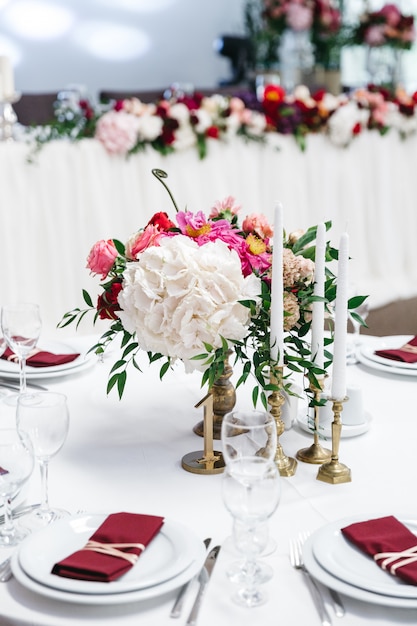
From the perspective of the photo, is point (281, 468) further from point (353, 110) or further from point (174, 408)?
point (353, 110)

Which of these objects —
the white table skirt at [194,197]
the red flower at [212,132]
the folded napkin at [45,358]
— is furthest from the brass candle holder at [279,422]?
the red flower at [212,132]

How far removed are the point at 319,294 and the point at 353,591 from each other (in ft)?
Answer: 1.62

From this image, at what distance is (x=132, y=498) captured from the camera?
4.05 feet

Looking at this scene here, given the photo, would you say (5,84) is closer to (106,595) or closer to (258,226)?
(258,226)

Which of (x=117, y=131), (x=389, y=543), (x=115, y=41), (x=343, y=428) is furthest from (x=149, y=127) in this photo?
(x=115, y=41)

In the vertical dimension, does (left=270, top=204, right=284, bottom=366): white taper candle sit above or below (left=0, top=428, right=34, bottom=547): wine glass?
above

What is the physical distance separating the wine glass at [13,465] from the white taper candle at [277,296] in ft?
1.28

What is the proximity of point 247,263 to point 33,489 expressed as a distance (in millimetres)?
479

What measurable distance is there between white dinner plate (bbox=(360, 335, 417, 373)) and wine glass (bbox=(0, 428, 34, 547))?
0.93 meters

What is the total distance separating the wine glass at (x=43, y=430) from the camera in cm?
114

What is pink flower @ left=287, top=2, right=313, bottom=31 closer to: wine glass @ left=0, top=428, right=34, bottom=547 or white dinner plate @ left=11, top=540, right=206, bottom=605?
wine glass @ left=0, top=428, right=34, bottom=547

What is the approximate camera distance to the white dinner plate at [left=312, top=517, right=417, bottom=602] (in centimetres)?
95

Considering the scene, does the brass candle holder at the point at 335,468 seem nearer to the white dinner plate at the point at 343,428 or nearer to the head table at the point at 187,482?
the head table at the point at 187,482

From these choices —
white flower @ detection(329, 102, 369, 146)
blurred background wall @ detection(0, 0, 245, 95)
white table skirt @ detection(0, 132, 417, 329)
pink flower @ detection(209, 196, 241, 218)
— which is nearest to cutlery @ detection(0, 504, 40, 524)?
pink flower @ detection(209, 196, 241, 218)
